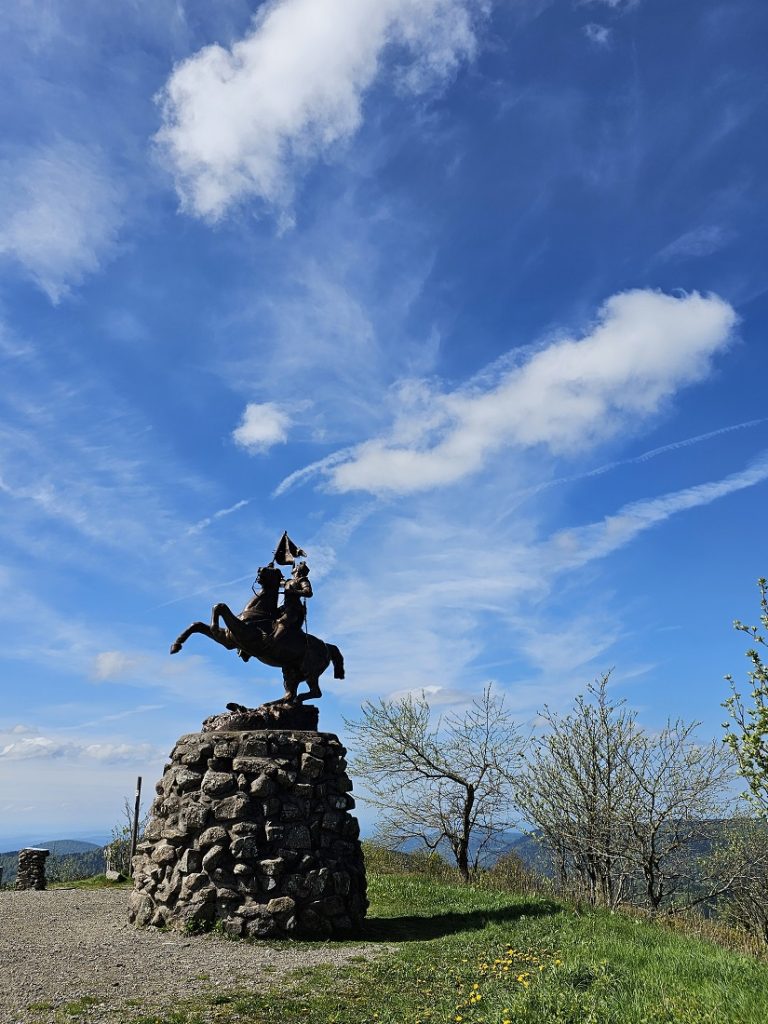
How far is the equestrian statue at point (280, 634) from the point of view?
13.1 metres

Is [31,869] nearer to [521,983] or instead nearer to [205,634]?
[205,634]

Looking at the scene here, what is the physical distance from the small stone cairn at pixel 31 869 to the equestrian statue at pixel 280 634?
10.7 metres

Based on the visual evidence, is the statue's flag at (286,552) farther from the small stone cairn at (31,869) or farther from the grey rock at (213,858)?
the small stone cairn at (31,869)

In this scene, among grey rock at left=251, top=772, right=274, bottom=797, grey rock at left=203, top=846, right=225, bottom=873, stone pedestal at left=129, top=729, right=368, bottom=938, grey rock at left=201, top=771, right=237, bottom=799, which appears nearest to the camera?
stone pedestal at left=129, top=729, right=368, bottom=938

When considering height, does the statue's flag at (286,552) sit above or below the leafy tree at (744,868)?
above

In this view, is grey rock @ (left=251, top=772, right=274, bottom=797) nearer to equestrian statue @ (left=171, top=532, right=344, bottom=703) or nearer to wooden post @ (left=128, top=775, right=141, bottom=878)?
equestrian statue @ (left=171, top=532, right=344, bottom=703)

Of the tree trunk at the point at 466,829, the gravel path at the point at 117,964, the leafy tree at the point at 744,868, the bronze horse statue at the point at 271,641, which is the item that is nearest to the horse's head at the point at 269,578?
the bronze horse statue at the point at 271,641

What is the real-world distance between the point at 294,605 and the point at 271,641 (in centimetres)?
85

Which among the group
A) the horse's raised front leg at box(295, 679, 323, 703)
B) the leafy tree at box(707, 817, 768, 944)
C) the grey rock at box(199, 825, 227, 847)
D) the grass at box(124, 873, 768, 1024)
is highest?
the horse's raised front leg at box(295, 679, 323, 703)

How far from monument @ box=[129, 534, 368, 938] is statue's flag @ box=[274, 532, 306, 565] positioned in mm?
1627

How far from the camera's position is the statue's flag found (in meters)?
14.7

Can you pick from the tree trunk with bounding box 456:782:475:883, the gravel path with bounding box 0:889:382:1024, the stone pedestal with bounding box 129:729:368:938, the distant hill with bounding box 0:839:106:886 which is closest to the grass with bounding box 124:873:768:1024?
the gravel path with bounding box 0:889:382:1024

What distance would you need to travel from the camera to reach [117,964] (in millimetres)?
8906

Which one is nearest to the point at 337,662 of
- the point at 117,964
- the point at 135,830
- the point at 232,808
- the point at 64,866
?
the point at 232,808
